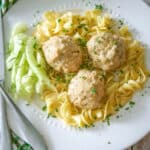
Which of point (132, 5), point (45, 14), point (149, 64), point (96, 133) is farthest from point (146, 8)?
point (96, 133)

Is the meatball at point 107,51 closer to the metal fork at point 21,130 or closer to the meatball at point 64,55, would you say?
the meatball at point 64,55

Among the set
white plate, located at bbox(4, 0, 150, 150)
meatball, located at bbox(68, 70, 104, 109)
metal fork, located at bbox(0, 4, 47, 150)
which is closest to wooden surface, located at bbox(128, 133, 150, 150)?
white plate, located at bbox(4, 0, 150, 150)

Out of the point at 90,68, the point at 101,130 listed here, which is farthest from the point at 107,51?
the point at 101,130

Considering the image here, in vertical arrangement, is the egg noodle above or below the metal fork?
above

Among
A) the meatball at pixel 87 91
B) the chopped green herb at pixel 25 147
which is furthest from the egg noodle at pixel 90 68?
the chopped green herb at pixel 25 147

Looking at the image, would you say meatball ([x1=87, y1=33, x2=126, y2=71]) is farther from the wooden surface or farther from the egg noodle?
the wooden surface

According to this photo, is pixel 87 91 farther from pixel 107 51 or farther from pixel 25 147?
pixel 25 147
